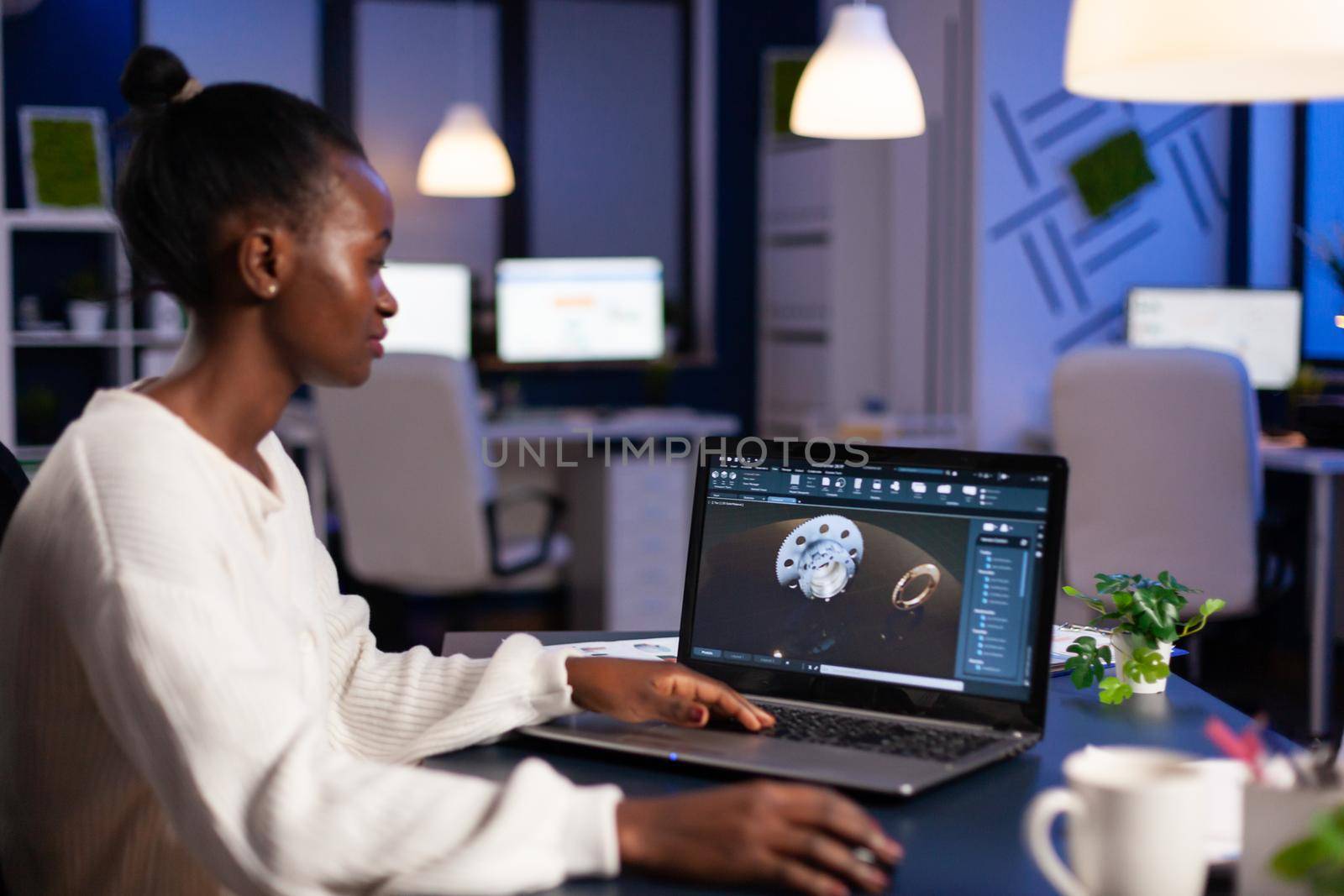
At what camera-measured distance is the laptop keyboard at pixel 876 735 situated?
1.25 m

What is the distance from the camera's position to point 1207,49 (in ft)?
4.27

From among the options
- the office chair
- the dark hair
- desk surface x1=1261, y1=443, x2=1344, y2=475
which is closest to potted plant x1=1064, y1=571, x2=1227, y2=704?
the dark hair

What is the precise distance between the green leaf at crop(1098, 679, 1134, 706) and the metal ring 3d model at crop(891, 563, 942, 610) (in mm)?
223

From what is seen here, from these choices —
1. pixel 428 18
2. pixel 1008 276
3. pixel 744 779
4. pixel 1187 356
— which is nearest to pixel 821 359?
Result: pixel 1008 276

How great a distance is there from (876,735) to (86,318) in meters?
4.36

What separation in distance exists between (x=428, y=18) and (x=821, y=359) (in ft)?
6.54

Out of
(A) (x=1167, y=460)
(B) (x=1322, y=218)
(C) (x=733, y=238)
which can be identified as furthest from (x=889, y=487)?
(C) (x=733, y=238)

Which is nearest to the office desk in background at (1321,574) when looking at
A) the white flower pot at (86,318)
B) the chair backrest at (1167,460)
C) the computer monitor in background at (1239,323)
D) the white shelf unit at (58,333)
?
the chair backrest at (1167,460)

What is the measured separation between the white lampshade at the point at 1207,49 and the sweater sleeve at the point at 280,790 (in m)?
0.83

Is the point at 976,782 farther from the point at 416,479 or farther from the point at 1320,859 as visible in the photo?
the point at 416,479

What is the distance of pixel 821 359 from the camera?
5.66 meters

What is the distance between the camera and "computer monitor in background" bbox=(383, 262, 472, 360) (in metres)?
5.08

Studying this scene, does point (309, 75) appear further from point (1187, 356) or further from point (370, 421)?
point (1187, 356)

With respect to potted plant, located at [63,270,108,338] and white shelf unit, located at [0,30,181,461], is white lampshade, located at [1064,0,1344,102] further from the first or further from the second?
potted plant, located at [63,270,108,338]
